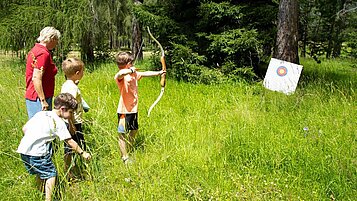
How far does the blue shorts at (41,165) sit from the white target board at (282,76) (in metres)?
4.50

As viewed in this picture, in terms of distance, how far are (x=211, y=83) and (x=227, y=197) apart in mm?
4935

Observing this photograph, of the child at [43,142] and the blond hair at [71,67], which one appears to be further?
the blond hair at [71,67]

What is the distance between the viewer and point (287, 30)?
738 cm

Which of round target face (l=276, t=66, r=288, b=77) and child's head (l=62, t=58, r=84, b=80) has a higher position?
child's head (l=62, t=58, r=84, b=80)

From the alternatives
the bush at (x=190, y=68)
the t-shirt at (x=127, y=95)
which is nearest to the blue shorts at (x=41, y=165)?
the t-shirt at (x=127, y=95)

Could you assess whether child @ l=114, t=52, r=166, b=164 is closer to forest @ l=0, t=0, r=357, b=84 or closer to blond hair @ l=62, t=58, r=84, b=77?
blond hair @ l=62, t=58, r=84, b=77

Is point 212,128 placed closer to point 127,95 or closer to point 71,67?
point 127,95

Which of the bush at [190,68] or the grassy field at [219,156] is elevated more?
the bush at [190,68]

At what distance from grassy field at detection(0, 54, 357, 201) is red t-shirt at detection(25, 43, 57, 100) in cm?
60

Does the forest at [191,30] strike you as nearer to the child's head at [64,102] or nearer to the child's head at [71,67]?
the child's head at [71,67]

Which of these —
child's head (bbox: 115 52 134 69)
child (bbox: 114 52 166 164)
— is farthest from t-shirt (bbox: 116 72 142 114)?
child's head (bbox: 115 52 134 69)

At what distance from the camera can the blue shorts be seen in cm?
288

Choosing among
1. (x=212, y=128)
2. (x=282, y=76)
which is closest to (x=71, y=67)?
(x=212, y=128)

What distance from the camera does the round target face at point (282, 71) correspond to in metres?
6.50
